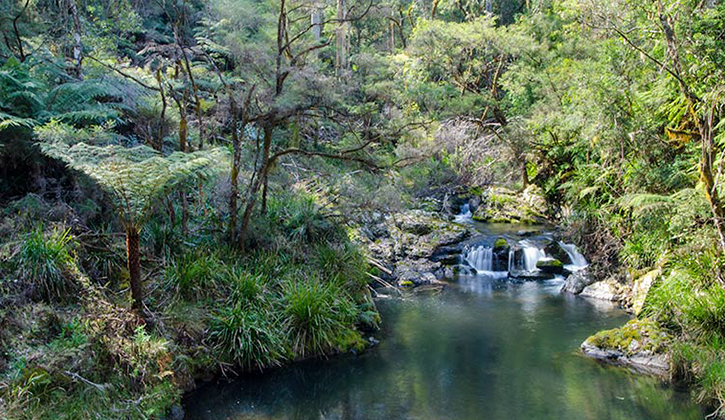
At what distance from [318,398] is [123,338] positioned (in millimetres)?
2827

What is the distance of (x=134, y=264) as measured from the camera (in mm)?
6410

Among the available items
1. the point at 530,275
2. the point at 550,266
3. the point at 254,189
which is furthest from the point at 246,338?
the point at 550,266

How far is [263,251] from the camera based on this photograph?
361 inches

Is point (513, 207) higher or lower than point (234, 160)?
lower

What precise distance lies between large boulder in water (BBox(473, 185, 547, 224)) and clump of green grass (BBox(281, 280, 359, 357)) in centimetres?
1131

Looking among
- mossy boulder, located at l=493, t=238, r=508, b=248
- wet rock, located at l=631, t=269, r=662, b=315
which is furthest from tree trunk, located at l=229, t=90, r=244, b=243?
mossy boulder, located at l=493, t=238, r=508, b=248

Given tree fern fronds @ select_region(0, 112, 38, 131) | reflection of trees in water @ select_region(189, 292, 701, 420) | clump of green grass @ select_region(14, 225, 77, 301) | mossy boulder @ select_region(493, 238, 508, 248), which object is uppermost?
tree fern fronds @ select_region(0, 112, 38, 131)

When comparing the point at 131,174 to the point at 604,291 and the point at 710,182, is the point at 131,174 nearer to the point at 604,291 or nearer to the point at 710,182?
the point at 710,182

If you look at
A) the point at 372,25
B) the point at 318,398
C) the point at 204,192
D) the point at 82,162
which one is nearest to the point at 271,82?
the point at 204,192

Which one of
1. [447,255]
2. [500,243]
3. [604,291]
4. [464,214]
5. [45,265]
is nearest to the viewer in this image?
[45,265]

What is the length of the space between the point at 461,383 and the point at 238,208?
501cm

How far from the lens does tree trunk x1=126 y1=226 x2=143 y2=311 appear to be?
246 inches

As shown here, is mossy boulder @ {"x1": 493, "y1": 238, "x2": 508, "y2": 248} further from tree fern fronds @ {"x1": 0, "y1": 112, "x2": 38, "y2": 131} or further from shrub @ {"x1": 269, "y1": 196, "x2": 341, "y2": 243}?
tree fern fronds @ {"x1": 0, "y1": 112, "x2": 38, "y2": 131}

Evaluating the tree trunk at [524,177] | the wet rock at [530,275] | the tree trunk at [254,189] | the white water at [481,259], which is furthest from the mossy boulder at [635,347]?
the tree trunk at [524,177]
